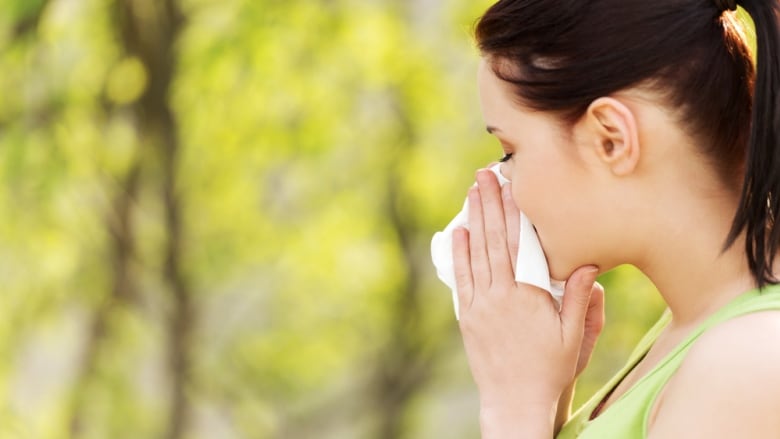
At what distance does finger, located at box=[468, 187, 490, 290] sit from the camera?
1500 mm

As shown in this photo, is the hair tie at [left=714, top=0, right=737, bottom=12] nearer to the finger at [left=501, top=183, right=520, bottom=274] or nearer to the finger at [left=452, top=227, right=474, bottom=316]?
the finger at [left=501, top=183, right=520, bottom=274]

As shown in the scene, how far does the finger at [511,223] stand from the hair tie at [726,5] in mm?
339

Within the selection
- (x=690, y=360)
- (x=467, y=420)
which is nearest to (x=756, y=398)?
(x=690, y=360)

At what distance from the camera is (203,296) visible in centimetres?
576

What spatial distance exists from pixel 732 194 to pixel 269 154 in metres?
4.16

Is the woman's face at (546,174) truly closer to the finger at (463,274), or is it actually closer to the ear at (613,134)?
the ear at (613,134)

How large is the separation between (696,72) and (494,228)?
0.35 metres

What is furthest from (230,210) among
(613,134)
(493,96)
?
(613,134)

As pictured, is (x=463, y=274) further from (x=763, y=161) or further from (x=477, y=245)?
(x=763, y=161)

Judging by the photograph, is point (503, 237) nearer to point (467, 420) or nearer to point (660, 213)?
point (660, 213)

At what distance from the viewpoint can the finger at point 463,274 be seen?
4.98 ft

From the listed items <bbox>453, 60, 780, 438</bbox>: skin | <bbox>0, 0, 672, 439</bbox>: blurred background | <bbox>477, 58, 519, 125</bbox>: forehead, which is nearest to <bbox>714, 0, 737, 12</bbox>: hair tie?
<bbox>453, 60, 780, 438</bbox>: skin

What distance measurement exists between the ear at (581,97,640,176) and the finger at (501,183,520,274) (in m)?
0.21

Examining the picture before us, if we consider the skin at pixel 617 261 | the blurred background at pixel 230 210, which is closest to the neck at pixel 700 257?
the skin at pixel 617 261
